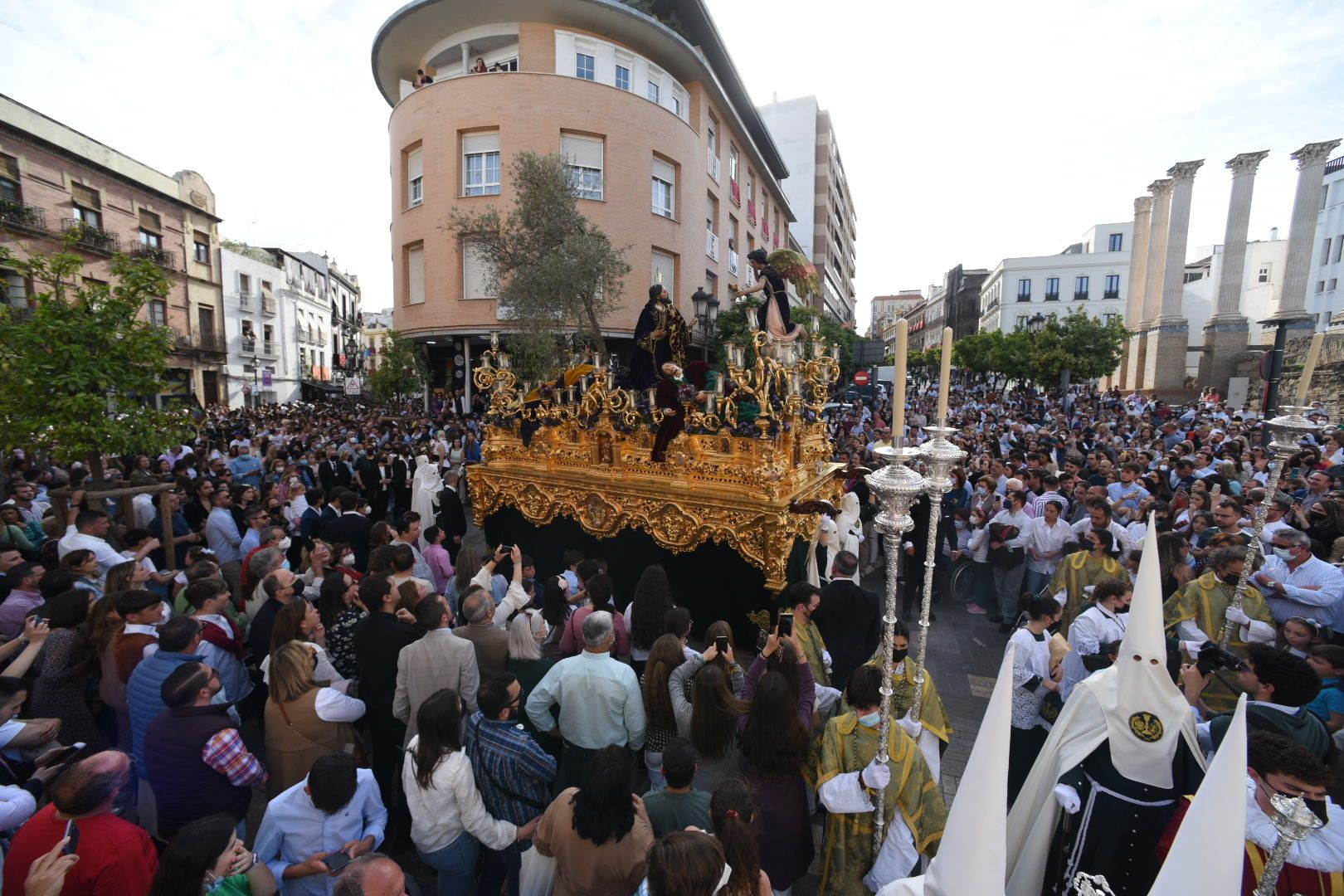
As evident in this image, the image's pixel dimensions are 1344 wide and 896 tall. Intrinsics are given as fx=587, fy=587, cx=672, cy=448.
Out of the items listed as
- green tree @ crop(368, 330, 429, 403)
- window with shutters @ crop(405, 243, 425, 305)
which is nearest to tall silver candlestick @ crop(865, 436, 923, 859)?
window with shutters @ crop(405, 243, 425, 305)

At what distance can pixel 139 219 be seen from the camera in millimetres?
27281

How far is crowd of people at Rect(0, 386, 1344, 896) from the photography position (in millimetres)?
2541

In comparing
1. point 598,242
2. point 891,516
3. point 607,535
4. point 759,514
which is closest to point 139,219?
point 598,242

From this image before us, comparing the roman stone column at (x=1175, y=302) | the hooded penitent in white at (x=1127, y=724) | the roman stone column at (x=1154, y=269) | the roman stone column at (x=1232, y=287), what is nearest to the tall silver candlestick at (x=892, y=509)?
the hooded penitent in white at (x=1127, y=724)

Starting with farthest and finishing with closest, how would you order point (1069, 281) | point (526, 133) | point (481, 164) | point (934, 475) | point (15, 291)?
point (1069, 281) → point (15, 291) → point (481, 164) → point (526, 133) → point (934, 475)

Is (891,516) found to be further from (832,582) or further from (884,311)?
(884,311)

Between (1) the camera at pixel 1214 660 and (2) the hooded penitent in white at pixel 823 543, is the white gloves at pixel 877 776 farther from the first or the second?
(2) the hooded penitent in white at pixel 823 543

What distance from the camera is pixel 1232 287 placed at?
101 ft

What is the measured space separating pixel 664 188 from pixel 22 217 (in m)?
23.3

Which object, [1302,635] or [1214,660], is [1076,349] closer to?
[1302,635]

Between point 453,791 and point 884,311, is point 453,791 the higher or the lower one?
the lower one

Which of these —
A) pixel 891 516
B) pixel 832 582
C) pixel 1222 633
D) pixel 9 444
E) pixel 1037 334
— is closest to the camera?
pixel 891 516

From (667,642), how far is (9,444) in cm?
732

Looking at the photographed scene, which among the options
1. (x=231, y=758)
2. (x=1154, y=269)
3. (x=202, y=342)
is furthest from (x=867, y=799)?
(x=1154, y=269)
